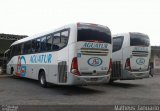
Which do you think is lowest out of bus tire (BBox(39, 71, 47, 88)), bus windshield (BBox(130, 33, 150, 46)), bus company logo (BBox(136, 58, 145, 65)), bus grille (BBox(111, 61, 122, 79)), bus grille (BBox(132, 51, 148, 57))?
bus tire (BBox(39, 71, 47, 88))

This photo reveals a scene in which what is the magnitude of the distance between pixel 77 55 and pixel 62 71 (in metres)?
1.25

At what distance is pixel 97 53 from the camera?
12250mm

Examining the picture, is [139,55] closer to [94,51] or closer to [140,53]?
[140,53]

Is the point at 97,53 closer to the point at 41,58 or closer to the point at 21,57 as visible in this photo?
the point at 41,58

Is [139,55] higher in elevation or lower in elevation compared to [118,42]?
lower

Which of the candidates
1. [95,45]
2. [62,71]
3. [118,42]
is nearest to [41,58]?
[62,71]

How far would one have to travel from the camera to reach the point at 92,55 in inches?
477

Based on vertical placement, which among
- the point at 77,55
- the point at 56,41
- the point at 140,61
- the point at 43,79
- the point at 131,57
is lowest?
the point at 43,79

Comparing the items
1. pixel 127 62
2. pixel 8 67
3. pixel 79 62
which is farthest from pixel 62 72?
pixel 8 67

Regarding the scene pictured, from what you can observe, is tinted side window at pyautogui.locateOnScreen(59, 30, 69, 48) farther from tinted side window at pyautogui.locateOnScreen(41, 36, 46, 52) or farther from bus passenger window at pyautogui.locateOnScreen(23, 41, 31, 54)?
bus passenger window at pyautogui.locateOnScreen(23, 41, 31, 54)

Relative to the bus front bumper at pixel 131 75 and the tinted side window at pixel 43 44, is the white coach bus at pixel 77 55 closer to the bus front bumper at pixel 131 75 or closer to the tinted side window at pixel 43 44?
the tinted side window at pixel 43 44

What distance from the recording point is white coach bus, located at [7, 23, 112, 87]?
11734mm

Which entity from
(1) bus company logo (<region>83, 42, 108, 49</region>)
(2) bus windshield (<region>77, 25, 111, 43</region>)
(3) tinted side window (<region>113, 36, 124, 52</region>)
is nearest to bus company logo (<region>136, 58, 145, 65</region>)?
(3) tinted side window (<region>113, 36, 124, 52</region>)

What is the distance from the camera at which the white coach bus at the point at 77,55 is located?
1173cm
